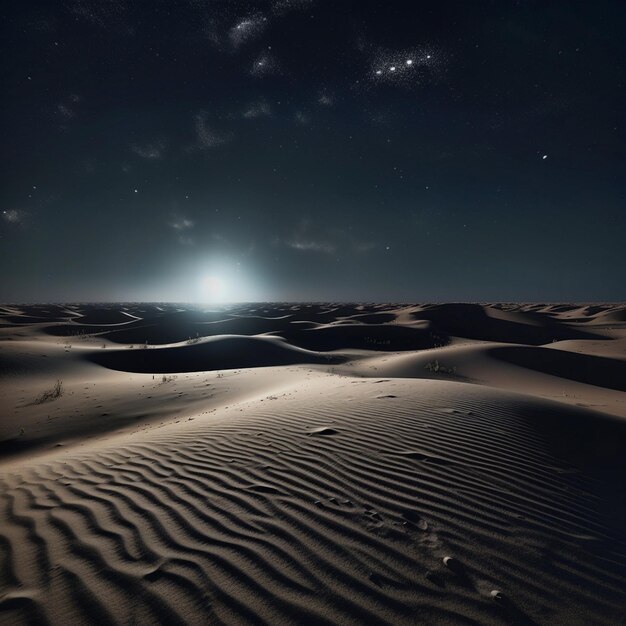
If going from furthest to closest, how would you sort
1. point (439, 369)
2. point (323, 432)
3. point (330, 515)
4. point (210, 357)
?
point (210, 357) → point (439, 369) → point (323, 432) → point (330, 515)

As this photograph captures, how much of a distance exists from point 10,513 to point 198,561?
199 cm

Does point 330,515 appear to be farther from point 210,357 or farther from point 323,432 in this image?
point 210,357

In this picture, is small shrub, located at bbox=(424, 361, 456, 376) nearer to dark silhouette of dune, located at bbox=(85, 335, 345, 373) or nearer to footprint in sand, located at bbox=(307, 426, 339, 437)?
dark silhouette of dune, located at bbox=(85, 335, 345, 373)

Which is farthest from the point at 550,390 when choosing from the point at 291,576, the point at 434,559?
the point at 291,576

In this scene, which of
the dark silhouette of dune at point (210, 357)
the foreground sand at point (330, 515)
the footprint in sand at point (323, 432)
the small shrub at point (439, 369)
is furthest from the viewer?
the dark silhouette of dune at point (210, 357)

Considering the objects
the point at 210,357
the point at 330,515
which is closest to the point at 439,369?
the point at 210,357

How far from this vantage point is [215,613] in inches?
74.3

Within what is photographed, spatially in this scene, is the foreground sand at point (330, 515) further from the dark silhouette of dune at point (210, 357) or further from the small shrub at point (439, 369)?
the dark silhouette of dune at point (210, 357)

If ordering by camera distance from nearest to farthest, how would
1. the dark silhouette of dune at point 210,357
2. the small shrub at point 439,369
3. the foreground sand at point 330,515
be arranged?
the foreground sand at point 330,515, the small shrub at point 439,369, the dark silhouette of dune at point 210,357

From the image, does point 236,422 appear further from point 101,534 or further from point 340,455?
point 101,534

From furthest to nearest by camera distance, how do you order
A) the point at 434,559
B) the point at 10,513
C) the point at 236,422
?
1. the point at 236,422
2. the point at 10,513
3. the point at 434,559

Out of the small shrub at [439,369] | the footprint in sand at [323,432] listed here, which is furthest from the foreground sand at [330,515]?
the small shrub at [439,369]

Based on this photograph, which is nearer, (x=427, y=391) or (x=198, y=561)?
(x=198, y=561)

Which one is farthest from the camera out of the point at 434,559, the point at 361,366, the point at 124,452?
the point at 361,366
